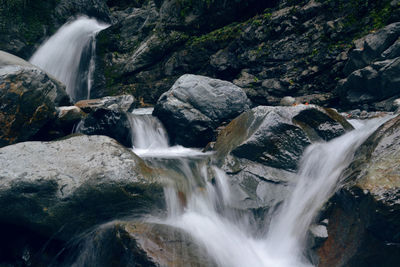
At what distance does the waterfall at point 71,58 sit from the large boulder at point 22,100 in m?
7.30

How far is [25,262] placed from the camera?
3.50m

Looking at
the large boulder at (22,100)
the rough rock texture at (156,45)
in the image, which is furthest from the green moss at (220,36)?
the large boulder at (22,100)

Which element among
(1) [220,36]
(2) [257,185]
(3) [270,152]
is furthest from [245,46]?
(2) [257,185]

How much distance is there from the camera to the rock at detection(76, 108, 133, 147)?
6.80 metres

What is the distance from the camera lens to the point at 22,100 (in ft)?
17.4

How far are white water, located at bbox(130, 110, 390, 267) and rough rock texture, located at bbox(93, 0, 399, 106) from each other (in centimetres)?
568

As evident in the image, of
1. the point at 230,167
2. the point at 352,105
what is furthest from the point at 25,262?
the point at 352,105

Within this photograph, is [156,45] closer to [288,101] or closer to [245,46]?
[245,46]

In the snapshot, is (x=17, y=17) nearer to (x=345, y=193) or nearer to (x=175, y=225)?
(x=175, y=225)

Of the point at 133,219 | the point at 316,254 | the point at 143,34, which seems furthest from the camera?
the point at 143,34

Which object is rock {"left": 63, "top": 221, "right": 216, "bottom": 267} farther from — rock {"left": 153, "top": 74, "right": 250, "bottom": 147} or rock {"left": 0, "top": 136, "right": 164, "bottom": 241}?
rock {"left": 153, "top": 74, "right": 250, "bottom": 147}

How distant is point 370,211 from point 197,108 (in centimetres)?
562

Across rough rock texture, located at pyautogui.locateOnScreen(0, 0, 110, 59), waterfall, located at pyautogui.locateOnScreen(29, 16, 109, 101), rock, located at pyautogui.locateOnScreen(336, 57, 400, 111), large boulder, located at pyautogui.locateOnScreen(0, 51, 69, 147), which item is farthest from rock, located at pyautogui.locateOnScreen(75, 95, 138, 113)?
rock, located at pyautogui.locateOnScreen(336, 57, 400, 111)

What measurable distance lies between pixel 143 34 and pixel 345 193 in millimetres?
13589
